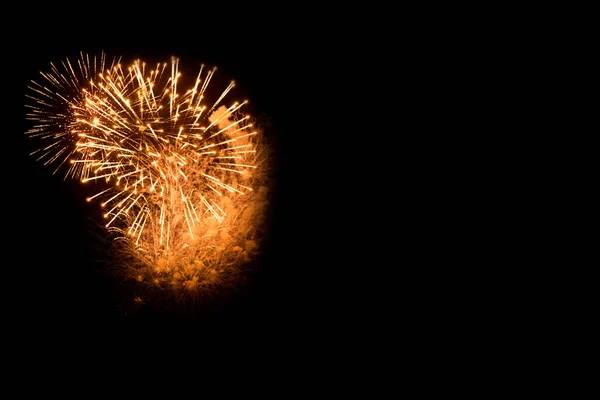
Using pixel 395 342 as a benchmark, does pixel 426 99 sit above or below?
above

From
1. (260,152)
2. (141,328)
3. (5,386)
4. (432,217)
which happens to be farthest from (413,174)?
(5,386)

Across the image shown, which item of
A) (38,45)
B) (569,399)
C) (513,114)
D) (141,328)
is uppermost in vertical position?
(38,45)

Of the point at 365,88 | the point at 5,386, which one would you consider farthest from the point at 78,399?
the point at 365,88

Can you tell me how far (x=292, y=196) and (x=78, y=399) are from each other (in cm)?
291

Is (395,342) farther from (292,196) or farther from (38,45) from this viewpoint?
(38,45)

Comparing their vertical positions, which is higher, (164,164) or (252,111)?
(252,111)

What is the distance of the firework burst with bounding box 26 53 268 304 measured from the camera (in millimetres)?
3986

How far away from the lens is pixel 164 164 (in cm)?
414

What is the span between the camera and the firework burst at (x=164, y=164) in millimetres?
3986

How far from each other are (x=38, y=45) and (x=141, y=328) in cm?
365

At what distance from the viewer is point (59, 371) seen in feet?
12.5

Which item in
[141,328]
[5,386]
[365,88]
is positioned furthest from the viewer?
[365,88]

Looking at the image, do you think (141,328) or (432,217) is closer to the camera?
(141,328)

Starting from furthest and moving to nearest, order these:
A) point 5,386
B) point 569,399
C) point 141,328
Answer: point 141,328, point 5,386, point 569,399
